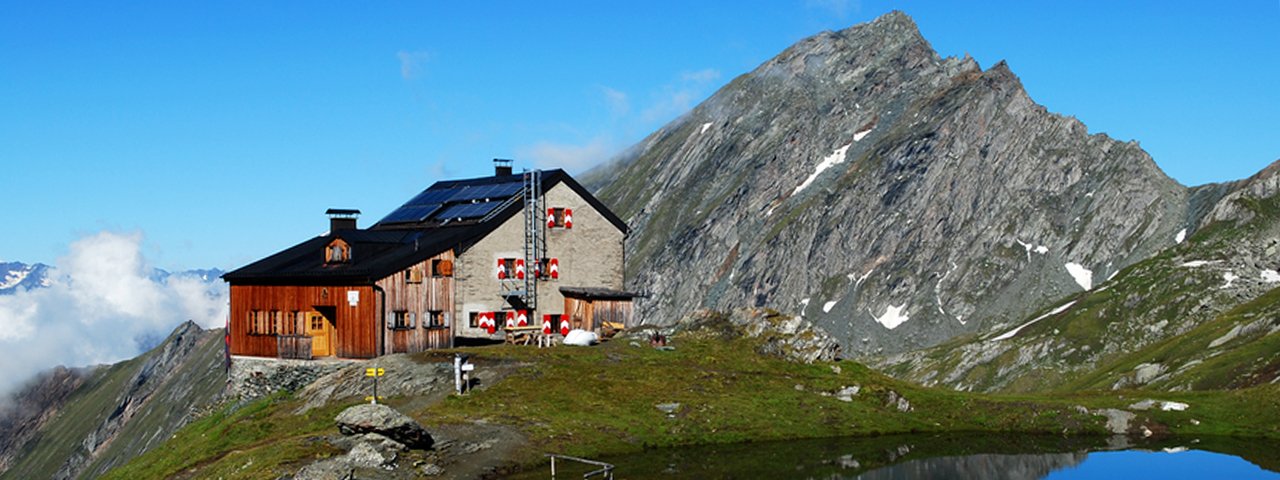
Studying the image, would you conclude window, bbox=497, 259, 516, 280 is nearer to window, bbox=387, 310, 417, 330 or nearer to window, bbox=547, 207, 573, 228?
window, bbox=547, 207, 573, 228

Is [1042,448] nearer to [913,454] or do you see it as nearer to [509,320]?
[913,454]

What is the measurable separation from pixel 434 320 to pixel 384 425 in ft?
91.4

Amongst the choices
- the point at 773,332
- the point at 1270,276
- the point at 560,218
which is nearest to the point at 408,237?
the point at 560,218

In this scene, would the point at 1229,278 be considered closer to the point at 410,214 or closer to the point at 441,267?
the point at 410,214

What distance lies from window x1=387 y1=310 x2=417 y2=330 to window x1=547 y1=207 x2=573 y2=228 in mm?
11811

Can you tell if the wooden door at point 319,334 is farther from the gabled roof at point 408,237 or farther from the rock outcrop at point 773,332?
the rock outcrop at point 773,332

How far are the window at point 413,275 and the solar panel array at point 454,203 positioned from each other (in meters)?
7.15

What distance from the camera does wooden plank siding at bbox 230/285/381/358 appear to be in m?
73.2

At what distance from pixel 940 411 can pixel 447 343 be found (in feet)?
95.2

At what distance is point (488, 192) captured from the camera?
84688 millimetres

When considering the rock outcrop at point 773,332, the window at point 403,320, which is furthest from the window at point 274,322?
the rock outcrop at point 773,332

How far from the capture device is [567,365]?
65.6 m

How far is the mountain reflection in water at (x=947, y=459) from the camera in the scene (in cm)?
5041

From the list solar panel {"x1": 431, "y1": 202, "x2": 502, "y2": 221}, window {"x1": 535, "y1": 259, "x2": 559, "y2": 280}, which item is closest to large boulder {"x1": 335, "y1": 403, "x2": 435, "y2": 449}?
window {"x1": 535, "y1": 259, "x2": 559, "y2": 280}
